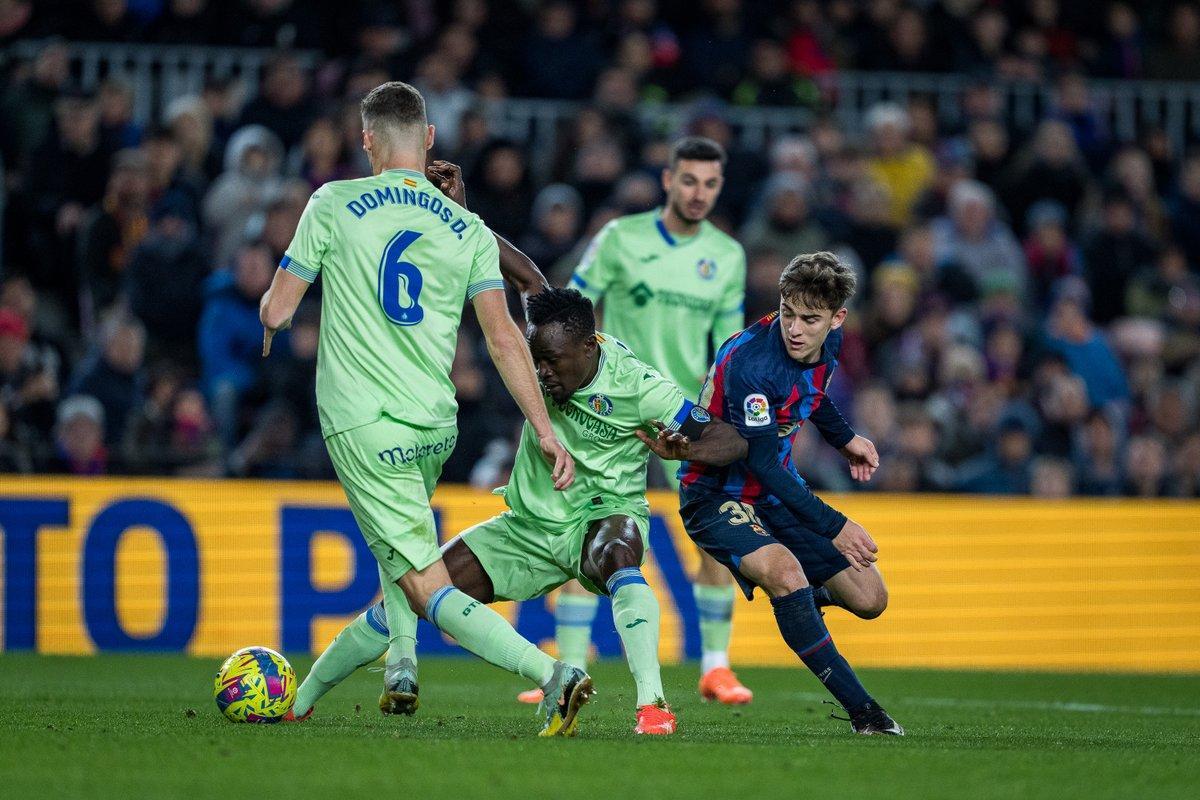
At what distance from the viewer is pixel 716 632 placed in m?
8.82

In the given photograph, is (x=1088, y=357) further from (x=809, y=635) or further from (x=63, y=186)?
(x=809, y=635)

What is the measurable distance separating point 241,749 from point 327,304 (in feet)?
5.43

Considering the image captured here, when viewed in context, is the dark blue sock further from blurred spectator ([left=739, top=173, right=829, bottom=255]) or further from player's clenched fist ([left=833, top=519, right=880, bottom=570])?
blurred spectator ([left=739, top=173, right=829, bottom=255])

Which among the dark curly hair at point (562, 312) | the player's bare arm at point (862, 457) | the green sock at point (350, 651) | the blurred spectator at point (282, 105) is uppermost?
the blurred spectator at point (282, 105)

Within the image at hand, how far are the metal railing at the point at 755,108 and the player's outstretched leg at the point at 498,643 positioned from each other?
29.7 feet

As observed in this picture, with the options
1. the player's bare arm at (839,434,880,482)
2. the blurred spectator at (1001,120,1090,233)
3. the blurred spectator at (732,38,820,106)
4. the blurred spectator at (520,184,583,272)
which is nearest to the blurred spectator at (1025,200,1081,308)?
the blurred spectator at (1001,120,1090,233)

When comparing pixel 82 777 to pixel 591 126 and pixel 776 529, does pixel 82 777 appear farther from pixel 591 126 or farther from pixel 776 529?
pixel 591 126

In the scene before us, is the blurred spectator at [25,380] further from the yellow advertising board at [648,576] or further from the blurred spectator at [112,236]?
the blurred spectator at [112,236]

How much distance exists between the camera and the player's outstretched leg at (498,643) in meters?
5.98

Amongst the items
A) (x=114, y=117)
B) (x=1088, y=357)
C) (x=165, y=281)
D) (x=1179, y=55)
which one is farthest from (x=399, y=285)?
(x=1179, y=55)

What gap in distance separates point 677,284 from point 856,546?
2655 millimetres

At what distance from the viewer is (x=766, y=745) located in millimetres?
6141

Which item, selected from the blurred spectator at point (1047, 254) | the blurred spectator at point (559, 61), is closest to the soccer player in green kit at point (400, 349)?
the blurred spectator at point (559, 61)

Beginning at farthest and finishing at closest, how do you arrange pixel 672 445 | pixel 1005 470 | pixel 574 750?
pixel 1005 470 < pixel 672 445 < pixel 574 750
